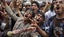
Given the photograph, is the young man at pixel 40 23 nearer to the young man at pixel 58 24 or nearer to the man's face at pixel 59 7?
the young man at pixel 58 24

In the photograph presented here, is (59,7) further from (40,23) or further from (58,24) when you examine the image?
(40,23)

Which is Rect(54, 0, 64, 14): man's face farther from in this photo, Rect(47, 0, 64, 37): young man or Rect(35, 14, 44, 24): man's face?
Rect(35, 14, 44, 24): man's face

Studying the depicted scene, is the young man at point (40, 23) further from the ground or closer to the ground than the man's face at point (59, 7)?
closer to the ground

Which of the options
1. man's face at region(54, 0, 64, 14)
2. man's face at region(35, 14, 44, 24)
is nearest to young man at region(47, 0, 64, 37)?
man's face at region(54, 0, 64, 14)

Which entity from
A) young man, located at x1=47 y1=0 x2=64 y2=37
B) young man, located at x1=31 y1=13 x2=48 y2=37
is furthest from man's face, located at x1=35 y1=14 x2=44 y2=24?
young man, located at x1=47 y1=0 x2=64 y2=37

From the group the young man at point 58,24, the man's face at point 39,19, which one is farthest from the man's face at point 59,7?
the man's face at point 39,19

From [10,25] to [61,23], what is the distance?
1009 mm

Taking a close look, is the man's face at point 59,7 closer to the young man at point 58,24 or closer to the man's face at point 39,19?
the young man at point 58,24

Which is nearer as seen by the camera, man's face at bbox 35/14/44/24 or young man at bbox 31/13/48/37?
young man at bbox 31/13/48/37

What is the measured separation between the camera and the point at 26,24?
250 centimetres

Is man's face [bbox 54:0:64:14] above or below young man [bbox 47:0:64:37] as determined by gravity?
above

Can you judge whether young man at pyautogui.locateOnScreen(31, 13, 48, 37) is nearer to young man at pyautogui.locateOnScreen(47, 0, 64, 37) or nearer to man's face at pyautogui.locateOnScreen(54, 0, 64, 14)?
young man at pyautogui.locateOnScreen(47, 0, 64, 37)

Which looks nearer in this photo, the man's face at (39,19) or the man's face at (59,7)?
the man's face at (59,7)

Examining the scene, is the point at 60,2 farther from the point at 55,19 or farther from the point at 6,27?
the point at 6,27
